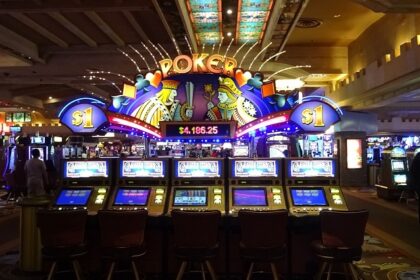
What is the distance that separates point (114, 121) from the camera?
228 inches

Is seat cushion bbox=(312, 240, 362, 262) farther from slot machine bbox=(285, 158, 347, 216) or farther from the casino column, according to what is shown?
the casino column

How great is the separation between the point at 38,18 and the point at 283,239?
7.99 metres

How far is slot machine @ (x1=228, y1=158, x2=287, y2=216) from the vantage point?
15.5ft

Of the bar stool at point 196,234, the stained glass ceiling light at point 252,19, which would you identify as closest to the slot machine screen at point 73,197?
the bar stool at point 196,234

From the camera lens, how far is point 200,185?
489 cm

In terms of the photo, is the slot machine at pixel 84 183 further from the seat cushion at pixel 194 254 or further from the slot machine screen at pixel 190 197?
the seat cushion at pixel 194 254

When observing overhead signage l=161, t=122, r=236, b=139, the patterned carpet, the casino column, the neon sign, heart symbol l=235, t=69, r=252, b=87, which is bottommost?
the patterned carpet

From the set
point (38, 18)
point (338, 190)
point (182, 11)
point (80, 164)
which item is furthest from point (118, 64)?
point (338, 190)

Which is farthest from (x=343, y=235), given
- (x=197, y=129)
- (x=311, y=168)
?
(x=197, y=129)

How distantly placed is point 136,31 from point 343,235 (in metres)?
8.11

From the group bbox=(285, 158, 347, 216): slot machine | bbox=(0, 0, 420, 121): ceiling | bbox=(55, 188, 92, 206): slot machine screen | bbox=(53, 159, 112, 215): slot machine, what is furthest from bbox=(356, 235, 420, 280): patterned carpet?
bbox=(0, 0, 420, 121): ceiling

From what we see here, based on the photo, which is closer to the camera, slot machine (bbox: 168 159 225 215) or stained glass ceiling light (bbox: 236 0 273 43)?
slot machine (bbox: 168 159 225 215)

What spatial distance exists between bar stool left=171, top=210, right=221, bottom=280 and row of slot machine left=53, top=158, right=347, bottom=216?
538 millimetres

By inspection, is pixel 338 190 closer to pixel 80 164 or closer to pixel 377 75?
pixel 80 164
